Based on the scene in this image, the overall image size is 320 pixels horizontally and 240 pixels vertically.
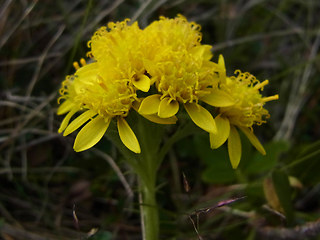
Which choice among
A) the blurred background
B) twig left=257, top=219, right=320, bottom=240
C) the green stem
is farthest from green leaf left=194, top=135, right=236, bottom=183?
the green stem

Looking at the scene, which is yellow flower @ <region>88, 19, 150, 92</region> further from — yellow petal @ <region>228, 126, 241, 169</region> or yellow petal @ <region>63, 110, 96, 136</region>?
yellow petal @ <region>228, 126, 241, 169</region>

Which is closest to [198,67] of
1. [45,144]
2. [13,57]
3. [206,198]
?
[206,198]

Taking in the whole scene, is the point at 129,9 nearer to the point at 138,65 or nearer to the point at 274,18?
the point at 274,18

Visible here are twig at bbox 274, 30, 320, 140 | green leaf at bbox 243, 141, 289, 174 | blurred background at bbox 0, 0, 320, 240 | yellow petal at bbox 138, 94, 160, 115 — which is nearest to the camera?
yellow petal at bbox 138, 94, 160, 115

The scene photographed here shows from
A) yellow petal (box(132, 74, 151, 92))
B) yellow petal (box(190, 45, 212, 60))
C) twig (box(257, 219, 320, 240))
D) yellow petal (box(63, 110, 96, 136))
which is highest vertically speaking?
yellow petal (box(132, 74, 151, 92))

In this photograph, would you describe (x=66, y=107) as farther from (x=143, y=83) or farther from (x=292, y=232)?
(x=292, y=232)

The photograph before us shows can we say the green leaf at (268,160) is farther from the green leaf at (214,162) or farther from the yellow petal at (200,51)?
the yellow petal at (200,51)

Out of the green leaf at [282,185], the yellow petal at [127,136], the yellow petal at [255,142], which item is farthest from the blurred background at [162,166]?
the yellow petal at [127,136]
